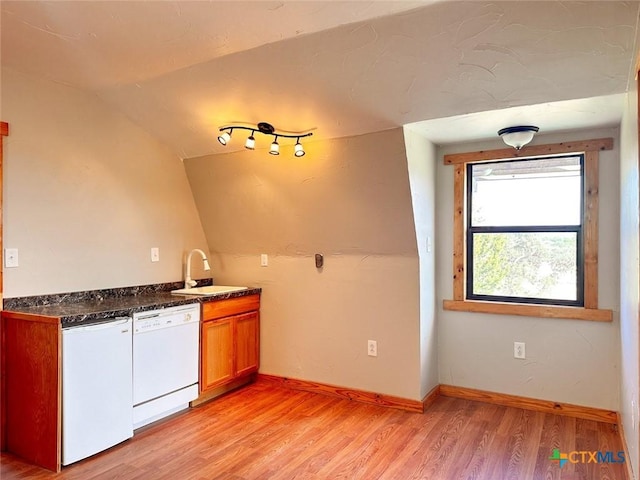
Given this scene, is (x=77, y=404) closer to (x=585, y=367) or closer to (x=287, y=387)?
(x=287, y=387)

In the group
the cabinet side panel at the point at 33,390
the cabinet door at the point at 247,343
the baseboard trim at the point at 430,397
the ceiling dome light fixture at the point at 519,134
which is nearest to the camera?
the cabinet side panel at the point at 33,390

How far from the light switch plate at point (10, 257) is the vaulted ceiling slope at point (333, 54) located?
1113mm

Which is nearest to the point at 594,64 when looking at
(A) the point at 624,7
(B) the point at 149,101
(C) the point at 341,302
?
(A) the point at 624,7

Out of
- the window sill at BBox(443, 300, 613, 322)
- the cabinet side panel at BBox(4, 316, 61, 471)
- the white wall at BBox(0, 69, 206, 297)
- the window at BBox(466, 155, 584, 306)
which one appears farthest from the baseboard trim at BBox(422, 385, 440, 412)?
the cabinet side panel at BBox(4, 316, 61, 471)

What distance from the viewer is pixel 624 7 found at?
183 cm

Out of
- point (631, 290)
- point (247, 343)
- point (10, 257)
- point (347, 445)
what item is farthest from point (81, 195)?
point (631, 290)

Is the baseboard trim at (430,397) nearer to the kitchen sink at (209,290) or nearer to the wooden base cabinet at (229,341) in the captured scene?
the wooden base cabinet at (229,341)

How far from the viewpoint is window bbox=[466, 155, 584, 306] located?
331 cm

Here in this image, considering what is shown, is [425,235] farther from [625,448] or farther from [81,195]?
[81,195]

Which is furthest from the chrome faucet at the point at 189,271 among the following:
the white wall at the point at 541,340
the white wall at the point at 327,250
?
the white wall at the point at 541,340

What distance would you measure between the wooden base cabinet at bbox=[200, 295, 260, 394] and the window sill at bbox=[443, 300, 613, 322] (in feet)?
5.46

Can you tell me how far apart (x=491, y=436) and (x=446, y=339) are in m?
0.92

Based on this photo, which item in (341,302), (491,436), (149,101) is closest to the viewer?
(491,436)

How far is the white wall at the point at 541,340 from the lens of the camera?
3.08 m
